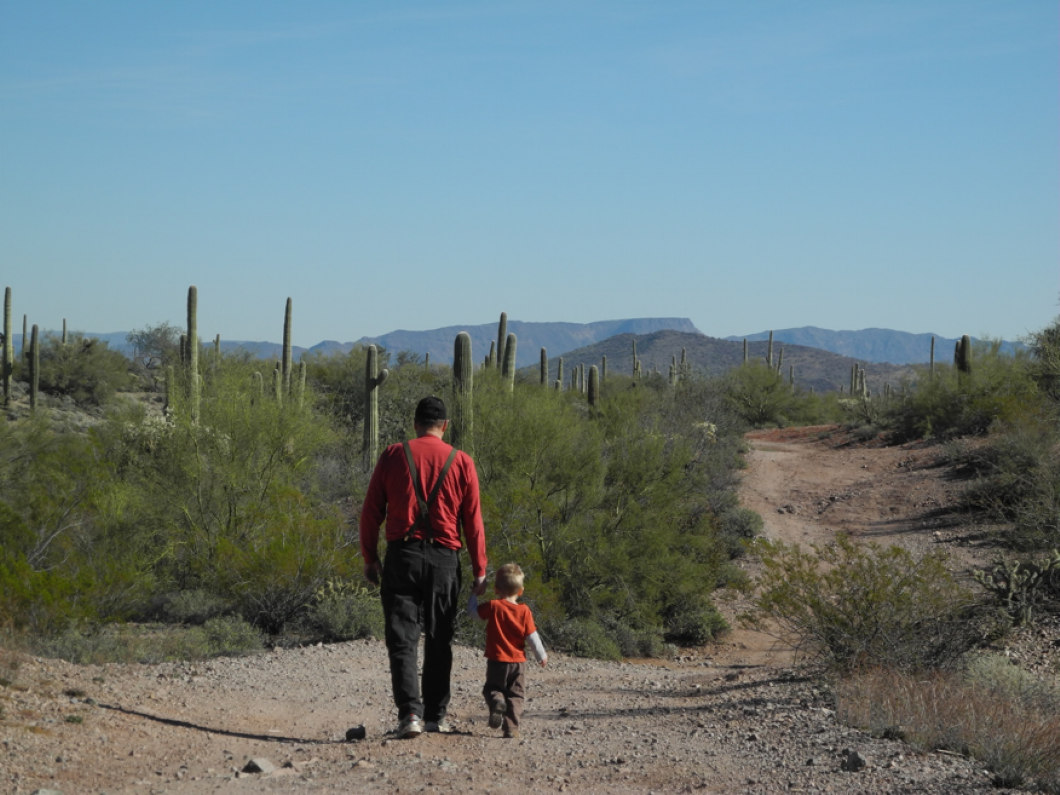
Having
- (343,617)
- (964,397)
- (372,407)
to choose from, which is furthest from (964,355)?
(343,617)

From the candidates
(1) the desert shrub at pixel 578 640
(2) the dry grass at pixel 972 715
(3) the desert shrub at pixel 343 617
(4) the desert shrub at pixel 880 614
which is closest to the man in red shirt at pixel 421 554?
(2) the dry grass at pixel 972 715

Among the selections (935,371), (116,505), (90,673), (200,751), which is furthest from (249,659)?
(935,371)

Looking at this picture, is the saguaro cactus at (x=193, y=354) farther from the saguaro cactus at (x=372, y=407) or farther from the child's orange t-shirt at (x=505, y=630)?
the child's orange t-shirt at (x=505, y=630)

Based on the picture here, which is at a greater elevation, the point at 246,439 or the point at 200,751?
the point at 246,439

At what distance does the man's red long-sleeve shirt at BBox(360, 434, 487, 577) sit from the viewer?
6535mm

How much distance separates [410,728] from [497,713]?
0.64 metres

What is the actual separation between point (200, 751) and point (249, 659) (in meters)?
3.25

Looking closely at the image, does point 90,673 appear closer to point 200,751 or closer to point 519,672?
point 200,751

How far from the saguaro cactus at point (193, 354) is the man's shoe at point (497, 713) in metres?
8.80

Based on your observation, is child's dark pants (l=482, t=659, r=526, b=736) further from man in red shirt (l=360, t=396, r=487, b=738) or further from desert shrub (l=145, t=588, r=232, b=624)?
desert shrub (l=145, t=588, r=232, b=624)

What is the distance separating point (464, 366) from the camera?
52.7 ft

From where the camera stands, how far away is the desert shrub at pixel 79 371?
43.3 metres

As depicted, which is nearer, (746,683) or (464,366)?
(746,683)

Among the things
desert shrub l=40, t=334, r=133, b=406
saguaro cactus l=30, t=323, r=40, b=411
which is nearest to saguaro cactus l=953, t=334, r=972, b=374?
saguaro cactus l=30, t=323, r=40, b=411
